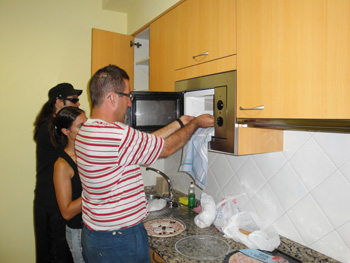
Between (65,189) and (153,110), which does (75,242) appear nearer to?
(65,189)

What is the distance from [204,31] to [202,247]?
1083 mm

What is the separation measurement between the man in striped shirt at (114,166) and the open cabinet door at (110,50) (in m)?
0.86

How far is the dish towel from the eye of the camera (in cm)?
131

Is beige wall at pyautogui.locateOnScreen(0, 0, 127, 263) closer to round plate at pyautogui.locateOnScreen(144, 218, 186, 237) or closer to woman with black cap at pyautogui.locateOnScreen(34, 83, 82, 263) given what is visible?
woman with black cap at pyautogui.locateOnScreen(34, 83, 82, 263)

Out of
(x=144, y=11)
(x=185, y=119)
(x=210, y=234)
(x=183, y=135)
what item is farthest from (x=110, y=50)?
(x=210, y=234)

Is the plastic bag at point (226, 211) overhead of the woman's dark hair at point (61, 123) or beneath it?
beneath

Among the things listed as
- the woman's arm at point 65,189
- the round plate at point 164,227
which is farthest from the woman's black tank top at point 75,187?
the round plate at point 164,227

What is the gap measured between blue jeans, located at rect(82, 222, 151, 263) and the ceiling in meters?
1.81

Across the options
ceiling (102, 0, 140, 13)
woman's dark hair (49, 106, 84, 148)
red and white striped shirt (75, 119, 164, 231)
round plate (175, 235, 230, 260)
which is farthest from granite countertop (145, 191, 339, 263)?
ceiling (102, 0, 140, 13)

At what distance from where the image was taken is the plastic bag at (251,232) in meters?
1.30

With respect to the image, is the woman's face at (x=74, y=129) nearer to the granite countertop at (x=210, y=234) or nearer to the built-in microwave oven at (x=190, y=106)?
the built-in microwave oven at (x=190, y=106)

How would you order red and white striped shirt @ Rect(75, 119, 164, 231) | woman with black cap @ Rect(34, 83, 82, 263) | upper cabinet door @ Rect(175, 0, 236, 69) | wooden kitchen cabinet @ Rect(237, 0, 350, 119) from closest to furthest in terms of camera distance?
wooden kitchen cabinet @ Rect(237, 0, 350, 119) → red and white striped shirt @ Rect(75, 119, 164, 231) → upper cabinet door @ Rect(175, 0, 236, 69) → woman with black cap @ Rect(34, 83, 82, 263)

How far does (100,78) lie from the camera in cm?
121

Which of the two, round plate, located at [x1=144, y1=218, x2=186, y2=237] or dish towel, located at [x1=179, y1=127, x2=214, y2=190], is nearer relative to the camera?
dish towel, located at [x1=179, y1=127, x2=214, y2=190]
